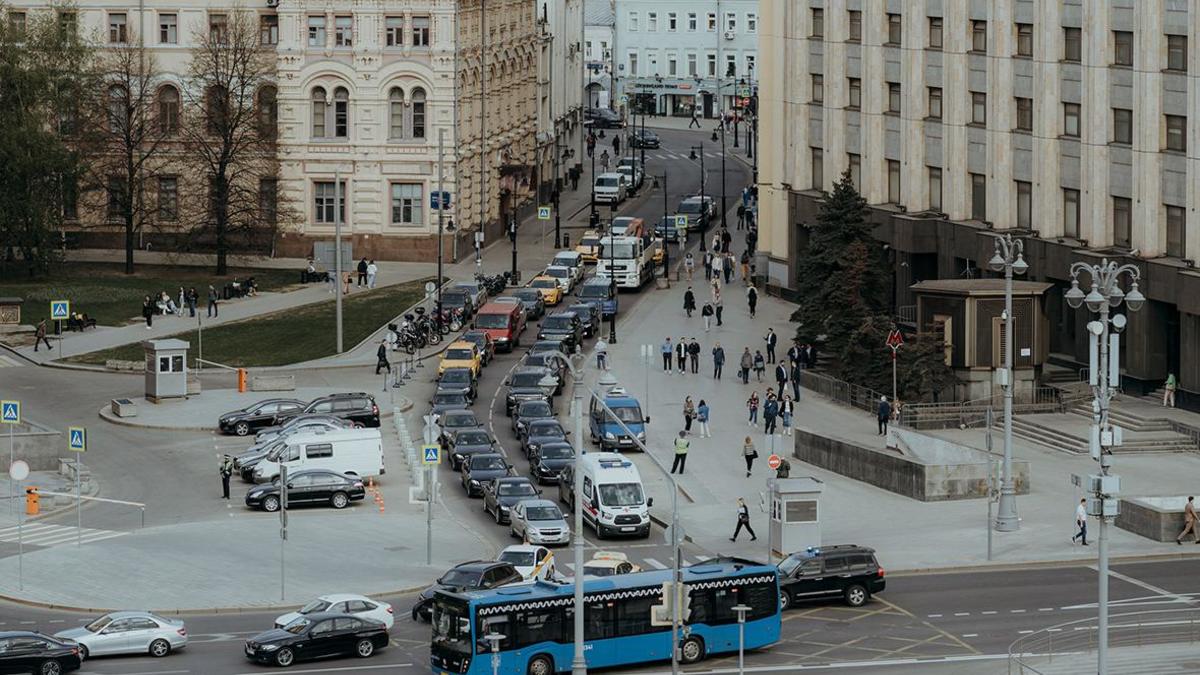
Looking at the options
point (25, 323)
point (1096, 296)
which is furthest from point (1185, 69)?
point (25, 323)

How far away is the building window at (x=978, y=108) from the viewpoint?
106 metres

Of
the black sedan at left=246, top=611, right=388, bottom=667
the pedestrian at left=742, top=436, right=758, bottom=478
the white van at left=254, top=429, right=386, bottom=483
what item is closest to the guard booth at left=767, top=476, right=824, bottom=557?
the pedestrian at left=742, top=436, right=758, bottom=478

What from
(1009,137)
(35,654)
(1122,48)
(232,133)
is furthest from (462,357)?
(35,654)

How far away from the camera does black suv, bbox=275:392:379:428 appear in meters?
91.4

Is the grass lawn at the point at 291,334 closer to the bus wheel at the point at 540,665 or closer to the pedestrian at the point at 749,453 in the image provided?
the pedestrian at the point at 749,453

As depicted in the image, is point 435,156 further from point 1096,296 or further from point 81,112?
point 1096,296

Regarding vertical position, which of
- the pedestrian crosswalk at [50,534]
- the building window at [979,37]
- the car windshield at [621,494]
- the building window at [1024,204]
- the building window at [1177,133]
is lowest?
the pedestrian crosswalk at [50,534]

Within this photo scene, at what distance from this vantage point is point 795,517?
71.2m

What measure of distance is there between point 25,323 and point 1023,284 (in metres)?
47.6

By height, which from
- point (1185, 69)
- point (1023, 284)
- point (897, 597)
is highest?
point (1185, 69)

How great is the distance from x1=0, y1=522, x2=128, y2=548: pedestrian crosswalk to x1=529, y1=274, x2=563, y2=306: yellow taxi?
44610 millimetres

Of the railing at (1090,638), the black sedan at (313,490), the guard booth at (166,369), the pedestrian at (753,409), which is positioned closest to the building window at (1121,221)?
the pedestrian at (753,409)

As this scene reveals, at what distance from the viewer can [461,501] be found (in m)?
81.3

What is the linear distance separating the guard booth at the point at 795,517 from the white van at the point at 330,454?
1728cm
